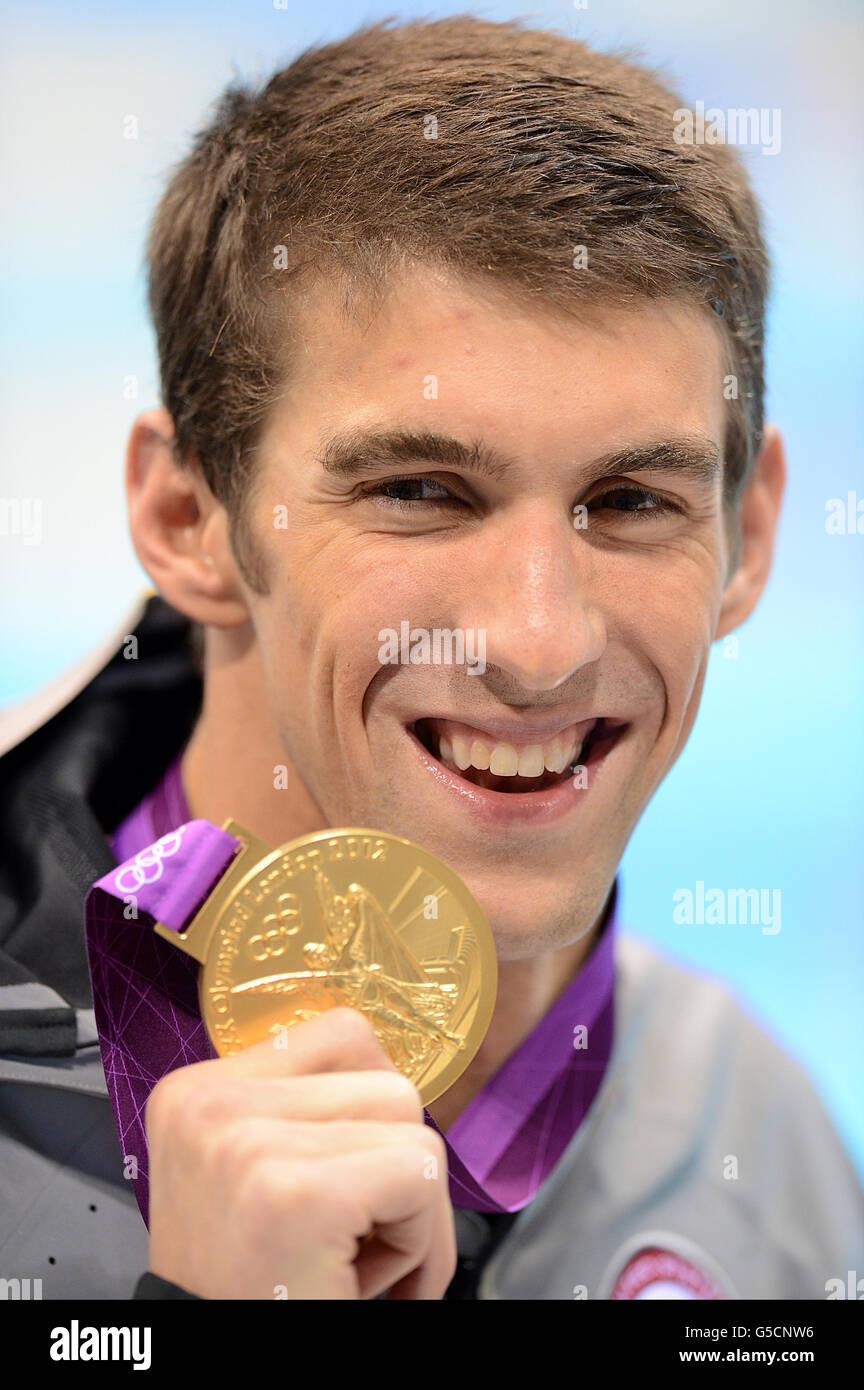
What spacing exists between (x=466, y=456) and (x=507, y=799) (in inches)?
18.8

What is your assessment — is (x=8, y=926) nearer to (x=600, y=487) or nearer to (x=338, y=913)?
(x=338, y=913)

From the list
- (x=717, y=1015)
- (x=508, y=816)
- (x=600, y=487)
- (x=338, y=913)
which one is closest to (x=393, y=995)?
(x=338, y=913)

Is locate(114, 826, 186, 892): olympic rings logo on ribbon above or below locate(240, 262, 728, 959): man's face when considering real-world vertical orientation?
below

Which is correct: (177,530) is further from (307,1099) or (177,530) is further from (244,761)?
(307,1099)

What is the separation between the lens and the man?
Answer: 146cm

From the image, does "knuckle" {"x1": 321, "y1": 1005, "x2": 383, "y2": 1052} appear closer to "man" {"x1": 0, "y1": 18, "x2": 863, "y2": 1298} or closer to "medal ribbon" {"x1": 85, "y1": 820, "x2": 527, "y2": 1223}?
"man" {"x1": 0, "y1": 18, "x2": 863, "y2": 1298}

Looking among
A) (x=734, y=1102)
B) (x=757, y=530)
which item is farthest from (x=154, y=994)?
(x=734, y=1102)

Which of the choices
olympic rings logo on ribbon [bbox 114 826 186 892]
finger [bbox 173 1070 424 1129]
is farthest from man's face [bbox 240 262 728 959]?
finger [bbox 173 1070 424 1129]

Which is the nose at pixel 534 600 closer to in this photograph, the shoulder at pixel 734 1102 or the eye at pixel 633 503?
the eye at pixel 633 503

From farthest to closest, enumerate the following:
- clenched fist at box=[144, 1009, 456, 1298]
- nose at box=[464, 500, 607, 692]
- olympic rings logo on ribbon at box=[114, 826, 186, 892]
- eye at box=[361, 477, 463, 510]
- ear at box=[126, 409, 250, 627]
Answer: ear at box=[126, 409, 250, 627] → eye at box=[361, 477, 463, 510] → nose at box=[464, 500, 607, 692] → olympic rings logo on ribbon at box=[114, 826, 186, 892] → clenched fist at box=[144, 1009, 456, 1298]

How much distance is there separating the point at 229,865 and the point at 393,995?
25 cm

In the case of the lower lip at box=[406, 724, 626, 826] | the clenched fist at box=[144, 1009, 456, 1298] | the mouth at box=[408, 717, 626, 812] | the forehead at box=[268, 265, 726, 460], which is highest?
the forehead at box=[268, 265, 726, 460]

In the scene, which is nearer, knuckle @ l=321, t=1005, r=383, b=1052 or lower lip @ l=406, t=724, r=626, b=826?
knuckle @ l=321, t=1005, r=383, b=1052

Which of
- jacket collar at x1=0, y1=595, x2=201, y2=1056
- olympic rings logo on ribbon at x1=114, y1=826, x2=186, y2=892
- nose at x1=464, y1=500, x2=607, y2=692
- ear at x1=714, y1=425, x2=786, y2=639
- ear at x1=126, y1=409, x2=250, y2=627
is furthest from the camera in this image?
ear at x1=714, y1=425, x2=786, y2=639
